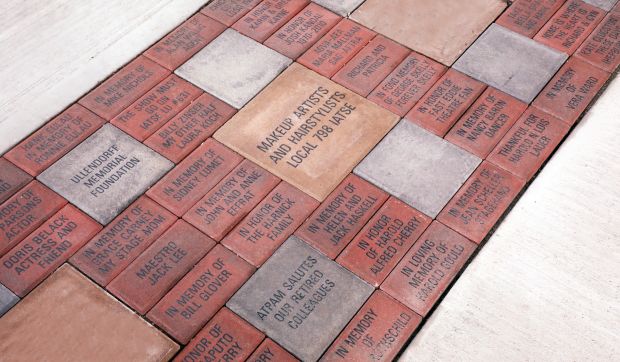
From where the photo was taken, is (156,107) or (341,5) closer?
(156,107)

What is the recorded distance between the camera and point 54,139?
113 inches

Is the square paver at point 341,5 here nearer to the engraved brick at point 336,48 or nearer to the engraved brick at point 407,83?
the engraved brick at point 336,48

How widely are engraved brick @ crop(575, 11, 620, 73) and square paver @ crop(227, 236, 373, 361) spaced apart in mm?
1703

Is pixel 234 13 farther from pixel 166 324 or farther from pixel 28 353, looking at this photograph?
pixel 28 353

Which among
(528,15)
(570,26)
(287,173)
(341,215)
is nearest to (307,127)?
(287,173)

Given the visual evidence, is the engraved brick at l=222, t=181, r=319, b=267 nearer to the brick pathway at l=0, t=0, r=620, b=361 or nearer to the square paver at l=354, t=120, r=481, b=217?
the brick pathway at l=0, t=0, r=620, b=361

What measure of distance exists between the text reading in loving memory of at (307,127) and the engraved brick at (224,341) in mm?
761

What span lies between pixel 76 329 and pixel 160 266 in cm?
38

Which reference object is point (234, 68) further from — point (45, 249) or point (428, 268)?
point (428, 268)

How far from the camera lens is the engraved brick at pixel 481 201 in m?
2.58

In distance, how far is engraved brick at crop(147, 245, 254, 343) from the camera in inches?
92.5

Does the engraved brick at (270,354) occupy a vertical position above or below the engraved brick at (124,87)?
below

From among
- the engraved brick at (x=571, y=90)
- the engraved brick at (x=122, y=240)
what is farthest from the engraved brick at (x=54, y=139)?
the engraved brick at (x=571, y=90)

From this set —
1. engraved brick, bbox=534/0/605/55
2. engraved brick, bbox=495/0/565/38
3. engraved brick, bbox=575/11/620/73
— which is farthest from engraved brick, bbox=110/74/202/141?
engraved brick, bbox=575/11/620/73
